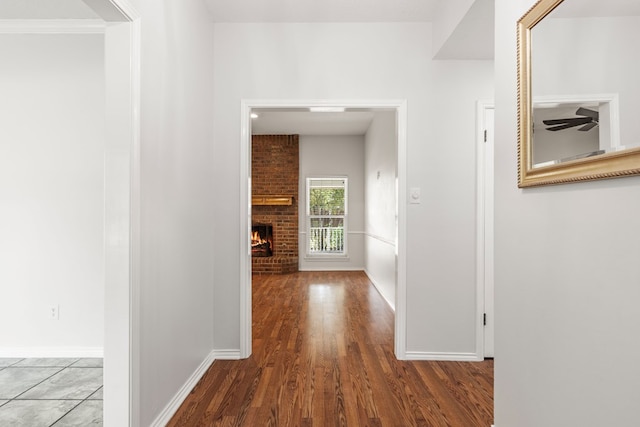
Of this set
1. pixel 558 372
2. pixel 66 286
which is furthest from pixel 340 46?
pixel 66 286

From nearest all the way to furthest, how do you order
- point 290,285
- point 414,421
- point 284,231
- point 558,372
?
1. point 558,372
2. point 414,421
3. point 290,285
4. point 284,231

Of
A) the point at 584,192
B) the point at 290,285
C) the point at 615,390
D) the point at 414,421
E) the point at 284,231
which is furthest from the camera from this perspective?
the point at 284,231

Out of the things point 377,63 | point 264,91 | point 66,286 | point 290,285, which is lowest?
point 290,285

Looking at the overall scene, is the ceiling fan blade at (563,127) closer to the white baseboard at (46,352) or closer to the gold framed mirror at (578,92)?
the gold framed mirror at (578,92)

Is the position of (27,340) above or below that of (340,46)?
below

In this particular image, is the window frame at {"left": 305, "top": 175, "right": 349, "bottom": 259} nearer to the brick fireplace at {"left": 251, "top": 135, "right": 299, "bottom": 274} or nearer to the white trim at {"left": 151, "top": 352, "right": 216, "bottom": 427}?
the brick fireplace at {"left": 251, "top": 135, "right": 299, "bottom": 274}

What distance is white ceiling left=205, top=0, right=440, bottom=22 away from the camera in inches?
107

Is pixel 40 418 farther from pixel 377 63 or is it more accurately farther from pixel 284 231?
pixel 284 231

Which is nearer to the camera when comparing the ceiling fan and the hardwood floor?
the ceiling fan

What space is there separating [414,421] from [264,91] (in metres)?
2.53

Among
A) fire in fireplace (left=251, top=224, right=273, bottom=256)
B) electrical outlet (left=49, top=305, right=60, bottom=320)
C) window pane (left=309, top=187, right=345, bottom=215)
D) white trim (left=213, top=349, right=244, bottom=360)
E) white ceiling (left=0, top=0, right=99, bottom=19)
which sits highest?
white ceiling (left=0, top=0, right=99, bottom=19)

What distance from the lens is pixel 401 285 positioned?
116 inches

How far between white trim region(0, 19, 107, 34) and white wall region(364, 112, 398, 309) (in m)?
3.03

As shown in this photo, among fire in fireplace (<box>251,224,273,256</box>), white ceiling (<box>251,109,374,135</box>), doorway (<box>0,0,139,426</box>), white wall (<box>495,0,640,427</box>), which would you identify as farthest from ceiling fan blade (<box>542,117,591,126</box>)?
fire in fireplace (<box>251,224,273,256</box>)
